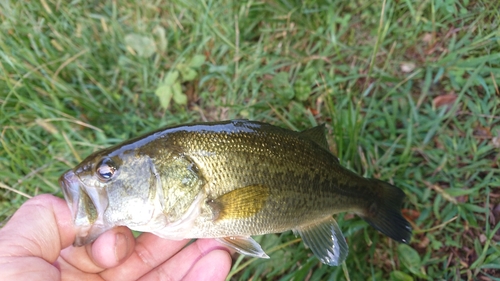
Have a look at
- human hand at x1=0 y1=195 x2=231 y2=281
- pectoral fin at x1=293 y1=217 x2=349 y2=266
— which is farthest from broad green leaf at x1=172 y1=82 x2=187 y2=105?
pectoral fin at x1=293 y1=217 x2=349 y2=266

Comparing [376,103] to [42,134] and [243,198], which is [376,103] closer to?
[243,198]

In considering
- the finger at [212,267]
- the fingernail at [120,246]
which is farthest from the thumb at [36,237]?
the finger at [212,267]

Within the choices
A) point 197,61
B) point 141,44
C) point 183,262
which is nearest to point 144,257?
point 183,262

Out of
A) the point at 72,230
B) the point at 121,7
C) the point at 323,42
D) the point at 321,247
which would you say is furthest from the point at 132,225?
the point at 121,7

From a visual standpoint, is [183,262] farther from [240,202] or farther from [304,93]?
[304,93]

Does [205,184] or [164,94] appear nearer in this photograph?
[205,184]

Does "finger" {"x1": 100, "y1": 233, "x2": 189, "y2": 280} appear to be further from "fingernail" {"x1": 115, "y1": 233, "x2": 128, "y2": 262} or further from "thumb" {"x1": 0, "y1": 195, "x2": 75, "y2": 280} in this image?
"thumb" {"x1": 0, "y1": 195, "x2": 75, "y2": 280}
